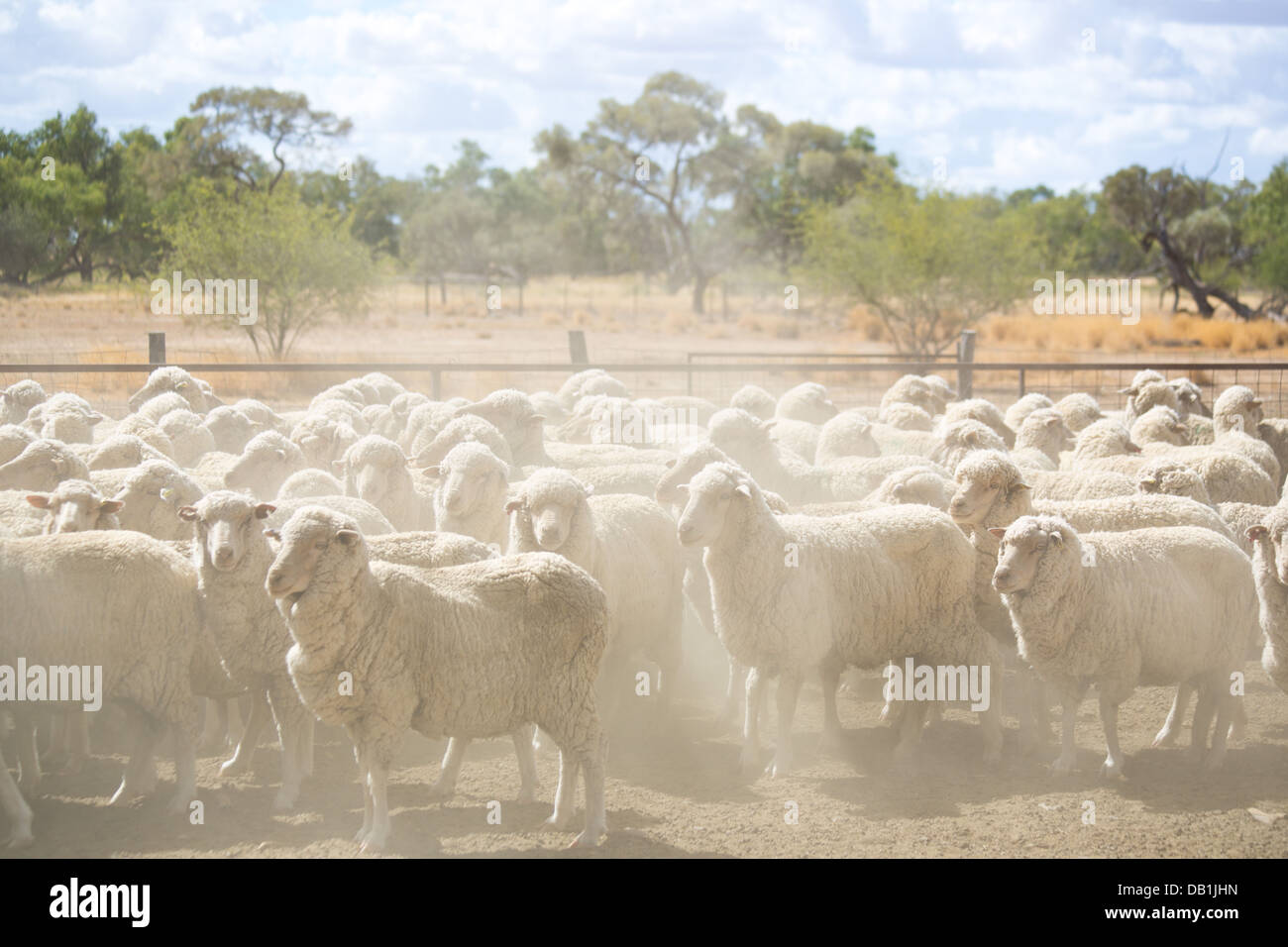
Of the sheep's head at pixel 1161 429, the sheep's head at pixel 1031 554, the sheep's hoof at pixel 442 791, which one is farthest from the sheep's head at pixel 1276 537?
the sheep's hoof at pixel 442 791

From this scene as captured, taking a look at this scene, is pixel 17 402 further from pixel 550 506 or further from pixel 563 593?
pixel 563 593

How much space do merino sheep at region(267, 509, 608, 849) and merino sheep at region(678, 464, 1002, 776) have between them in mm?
1102

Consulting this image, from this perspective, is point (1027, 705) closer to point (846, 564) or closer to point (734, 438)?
point (846, 564)

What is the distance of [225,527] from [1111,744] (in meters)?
4.47

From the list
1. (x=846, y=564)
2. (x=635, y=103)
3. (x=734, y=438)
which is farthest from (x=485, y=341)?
(x=846, y=564)

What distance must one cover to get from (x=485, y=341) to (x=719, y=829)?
28.2m

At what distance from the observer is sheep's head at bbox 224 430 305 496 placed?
7.73 m

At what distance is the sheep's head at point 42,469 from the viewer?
22.7 feet

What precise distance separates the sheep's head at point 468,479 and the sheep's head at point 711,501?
57.7 inches

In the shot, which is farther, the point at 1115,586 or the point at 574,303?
the point at 574,303

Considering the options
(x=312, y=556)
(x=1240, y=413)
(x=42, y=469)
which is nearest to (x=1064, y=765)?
(x=312, y=556)

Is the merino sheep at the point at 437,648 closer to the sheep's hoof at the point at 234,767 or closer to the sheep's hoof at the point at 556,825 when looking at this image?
the sheep's hoof at the point at 556,825

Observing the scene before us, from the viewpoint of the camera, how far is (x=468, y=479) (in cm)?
688
